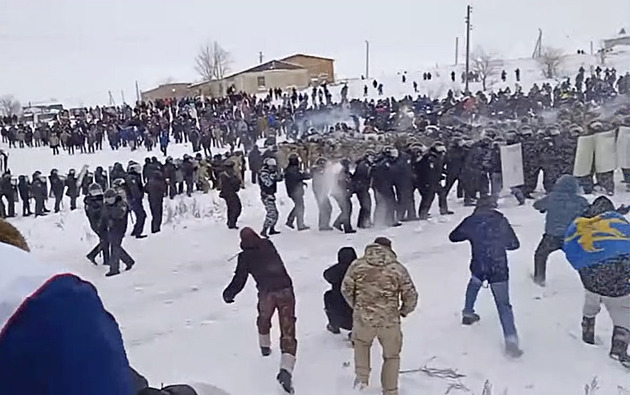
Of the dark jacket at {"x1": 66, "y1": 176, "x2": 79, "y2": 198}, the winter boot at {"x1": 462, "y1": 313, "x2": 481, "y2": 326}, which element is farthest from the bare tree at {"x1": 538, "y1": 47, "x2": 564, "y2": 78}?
the winter boot at {"x1": 462, "y1": 313, "x2": 481, "y2": 326}

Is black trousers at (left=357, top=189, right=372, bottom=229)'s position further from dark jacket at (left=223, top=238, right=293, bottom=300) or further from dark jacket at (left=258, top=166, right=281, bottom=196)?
dark jacket at (left=223, top=238, right=293, bottom=300)

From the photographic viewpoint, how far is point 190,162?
1534cm

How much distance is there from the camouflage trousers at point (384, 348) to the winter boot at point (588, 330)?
5.77 feet

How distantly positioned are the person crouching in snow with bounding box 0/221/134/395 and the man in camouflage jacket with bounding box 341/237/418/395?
4.06 metres

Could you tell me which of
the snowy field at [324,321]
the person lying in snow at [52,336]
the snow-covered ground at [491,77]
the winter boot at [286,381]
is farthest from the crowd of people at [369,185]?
the snow-covered ground at [491,77]

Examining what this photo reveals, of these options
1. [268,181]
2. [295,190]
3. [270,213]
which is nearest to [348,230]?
[295,190]

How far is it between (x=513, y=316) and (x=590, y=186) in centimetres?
549

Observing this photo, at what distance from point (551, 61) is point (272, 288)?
115ft

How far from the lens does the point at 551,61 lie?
37500mm

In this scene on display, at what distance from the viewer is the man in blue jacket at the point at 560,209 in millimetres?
6582

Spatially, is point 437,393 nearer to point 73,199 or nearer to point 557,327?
point 557,327

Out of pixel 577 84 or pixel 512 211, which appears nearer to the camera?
pixel 512 211

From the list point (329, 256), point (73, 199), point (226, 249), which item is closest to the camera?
point (329, 256)

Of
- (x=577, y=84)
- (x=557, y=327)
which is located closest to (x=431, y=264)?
(x=557, y=327)
